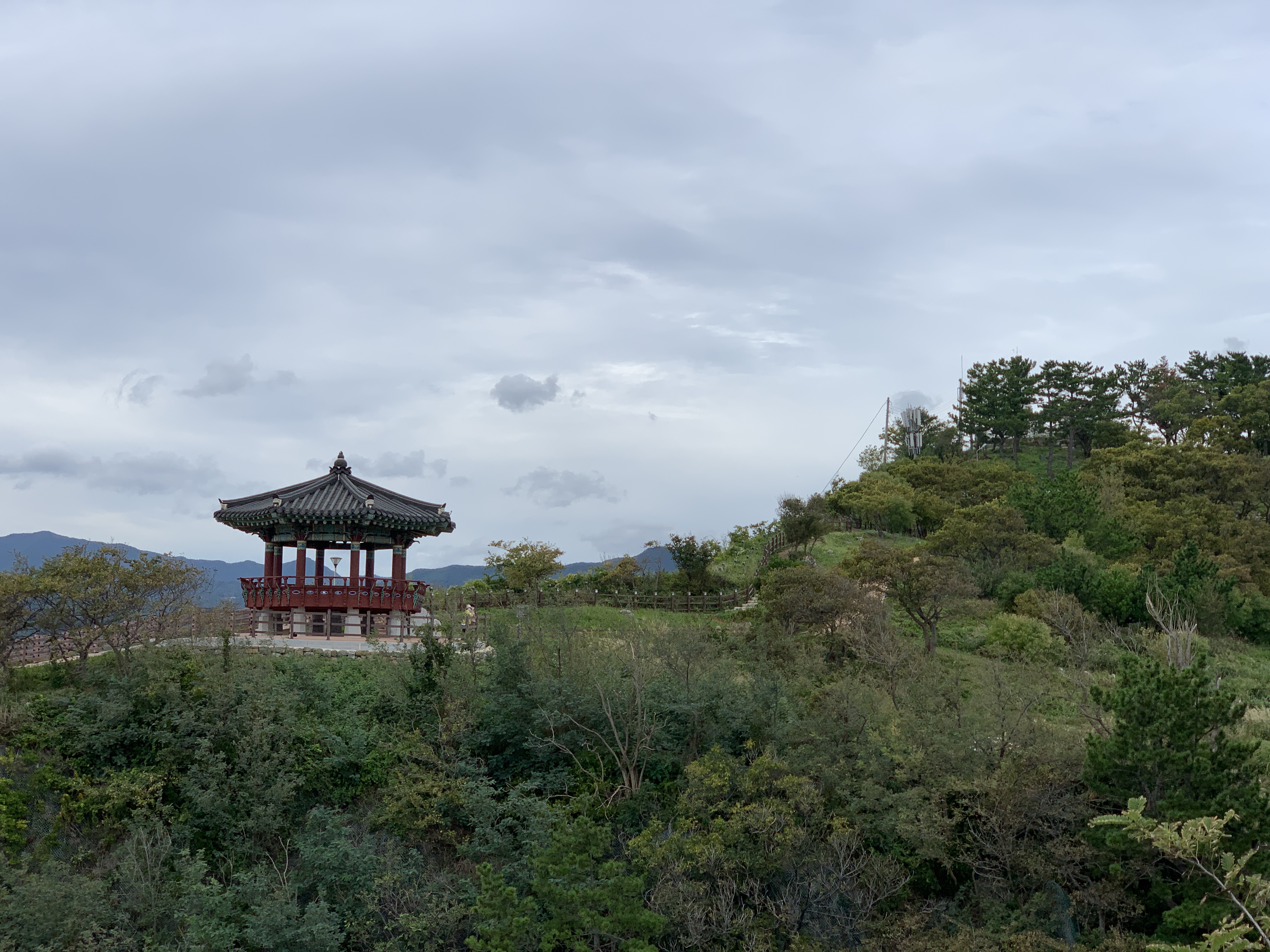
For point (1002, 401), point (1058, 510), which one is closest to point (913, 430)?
point (1002, 401)

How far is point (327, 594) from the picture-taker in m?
26.4

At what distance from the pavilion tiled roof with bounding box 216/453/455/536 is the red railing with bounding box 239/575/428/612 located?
1.50 meters

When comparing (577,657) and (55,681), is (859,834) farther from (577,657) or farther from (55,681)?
(55,681)

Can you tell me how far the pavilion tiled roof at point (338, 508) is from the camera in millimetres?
25969

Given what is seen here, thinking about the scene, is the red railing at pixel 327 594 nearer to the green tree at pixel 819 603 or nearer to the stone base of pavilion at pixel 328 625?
the stone base of pavilion at pixel 328 625

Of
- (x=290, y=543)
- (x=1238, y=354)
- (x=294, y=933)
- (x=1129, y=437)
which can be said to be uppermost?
(x=1238, y=354)

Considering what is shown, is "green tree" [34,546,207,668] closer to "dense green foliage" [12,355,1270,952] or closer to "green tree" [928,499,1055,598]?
"dense green foliage" [12,355,1270,952]

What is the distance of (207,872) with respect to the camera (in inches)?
683

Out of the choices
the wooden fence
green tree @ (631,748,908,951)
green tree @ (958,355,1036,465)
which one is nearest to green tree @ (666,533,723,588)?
the wooden fence

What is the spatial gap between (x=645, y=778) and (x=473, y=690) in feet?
13.1

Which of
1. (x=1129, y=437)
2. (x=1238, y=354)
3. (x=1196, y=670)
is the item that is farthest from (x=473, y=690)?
(x=1238, y=354)

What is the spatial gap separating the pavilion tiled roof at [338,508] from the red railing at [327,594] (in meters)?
1.50

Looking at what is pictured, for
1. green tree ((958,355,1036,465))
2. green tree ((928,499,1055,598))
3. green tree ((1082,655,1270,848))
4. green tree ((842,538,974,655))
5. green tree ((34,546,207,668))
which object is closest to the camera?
green tree ((1082,655,1270,848))

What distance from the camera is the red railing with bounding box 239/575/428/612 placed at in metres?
26.3
